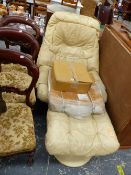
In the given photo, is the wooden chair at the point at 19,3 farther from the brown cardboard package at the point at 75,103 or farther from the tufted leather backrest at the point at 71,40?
the brown cardboard package at the point at 75,103

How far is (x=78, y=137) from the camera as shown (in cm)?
153

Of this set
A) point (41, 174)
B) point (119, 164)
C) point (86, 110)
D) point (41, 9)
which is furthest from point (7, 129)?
point (41, 9)

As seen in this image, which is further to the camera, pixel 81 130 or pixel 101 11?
pixel 101 11

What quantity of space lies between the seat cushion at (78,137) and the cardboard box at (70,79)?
0.77ft

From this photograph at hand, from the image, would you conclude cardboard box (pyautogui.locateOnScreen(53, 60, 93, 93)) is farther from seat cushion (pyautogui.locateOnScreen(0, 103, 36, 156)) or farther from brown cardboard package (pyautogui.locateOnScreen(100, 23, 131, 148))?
seat cushion (pyautogui.locateOnScreen(0, 103, 36, 156))

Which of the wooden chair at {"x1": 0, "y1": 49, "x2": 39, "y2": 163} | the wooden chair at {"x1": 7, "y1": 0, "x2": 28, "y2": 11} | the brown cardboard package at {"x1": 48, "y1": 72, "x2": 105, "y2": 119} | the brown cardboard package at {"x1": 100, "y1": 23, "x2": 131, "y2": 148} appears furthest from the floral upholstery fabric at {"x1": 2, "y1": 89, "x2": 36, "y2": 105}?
the wooden chair at {"x1": 7, "y1": 0, "x2": 28, "y2": 11}

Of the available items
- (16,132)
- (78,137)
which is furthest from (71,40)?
(16,132)

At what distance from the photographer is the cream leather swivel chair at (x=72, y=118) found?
151 centimetres

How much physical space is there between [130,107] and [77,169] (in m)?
0.66

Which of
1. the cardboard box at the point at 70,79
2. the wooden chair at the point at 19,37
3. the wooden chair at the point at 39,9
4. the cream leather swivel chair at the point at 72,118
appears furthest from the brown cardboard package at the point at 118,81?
the wooden chair at the point at 39,9

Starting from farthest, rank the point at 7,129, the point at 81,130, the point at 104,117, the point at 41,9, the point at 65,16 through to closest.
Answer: the point at 41,9, the point at 65,16, the point at 104,117, the point at 81,130, the point at 7,129

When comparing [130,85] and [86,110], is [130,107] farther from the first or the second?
[86,110]

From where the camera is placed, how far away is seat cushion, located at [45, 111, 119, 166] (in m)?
1.48

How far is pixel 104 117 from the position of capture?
1.74m
